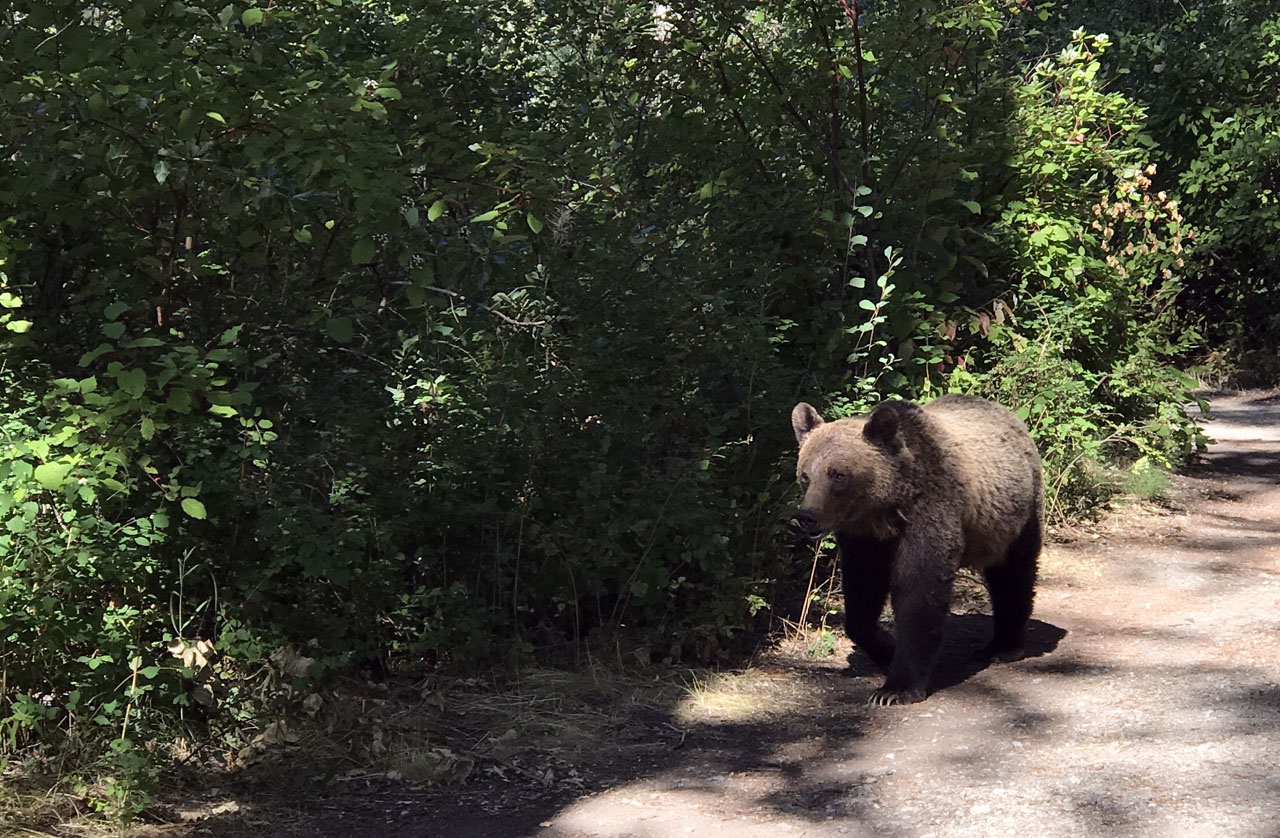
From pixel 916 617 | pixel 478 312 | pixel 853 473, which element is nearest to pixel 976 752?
pixel 916 617

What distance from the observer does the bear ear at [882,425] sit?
623cm

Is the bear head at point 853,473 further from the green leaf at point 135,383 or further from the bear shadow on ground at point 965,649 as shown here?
the green leaf at point 135,383

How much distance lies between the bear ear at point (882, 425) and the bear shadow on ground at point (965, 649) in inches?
51.2

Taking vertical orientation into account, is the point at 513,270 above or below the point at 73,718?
above

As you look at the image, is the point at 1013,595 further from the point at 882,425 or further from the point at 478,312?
the point at 478,312

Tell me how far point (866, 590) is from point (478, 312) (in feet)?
8.41

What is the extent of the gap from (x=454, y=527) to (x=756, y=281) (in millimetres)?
2336

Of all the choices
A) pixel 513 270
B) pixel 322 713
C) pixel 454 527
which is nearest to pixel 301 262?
pixel 513 270

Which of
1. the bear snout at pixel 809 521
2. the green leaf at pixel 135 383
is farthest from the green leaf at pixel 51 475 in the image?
the bear snout at pixel 809 521

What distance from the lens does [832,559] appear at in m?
7.89

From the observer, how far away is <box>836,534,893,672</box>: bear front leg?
21.7 feet

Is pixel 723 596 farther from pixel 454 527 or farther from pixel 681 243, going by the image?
pixel 681 243

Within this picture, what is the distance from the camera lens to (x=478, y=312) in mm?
7113

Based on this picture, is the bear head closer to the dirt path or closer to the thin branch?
the dirt path
